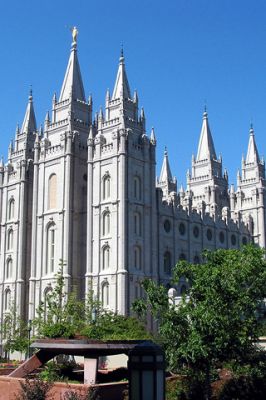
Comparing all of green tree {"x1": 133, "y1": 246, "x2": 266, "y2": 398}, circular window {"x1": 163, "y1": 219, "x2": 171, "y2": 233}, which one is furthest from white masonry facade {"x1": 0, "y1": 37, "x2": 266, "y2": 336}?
green tree {"x1": 133, "y1": 246, "x2": 266, "y2": 398}

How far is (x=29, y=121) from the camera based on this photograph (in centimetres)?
7200

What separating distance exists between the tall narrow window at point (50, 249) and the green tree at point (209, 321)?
35.4 metres

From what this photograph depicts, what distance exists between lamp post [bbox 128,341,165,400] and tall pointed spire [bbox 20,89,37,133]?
62261 millimetres

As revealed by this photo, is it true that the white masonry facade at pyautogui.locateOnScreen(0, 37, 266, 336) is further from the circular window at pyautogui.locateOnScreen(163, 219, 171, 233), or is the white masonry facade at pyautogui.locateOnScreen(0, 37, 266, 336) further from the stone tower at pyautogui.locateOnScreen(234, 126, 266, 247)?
the stone tower at pyautogui.locateOnScreen(234, 126, 266, 247)

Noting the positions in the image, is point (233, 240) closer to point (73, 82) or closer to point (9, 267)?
point (9, 267)

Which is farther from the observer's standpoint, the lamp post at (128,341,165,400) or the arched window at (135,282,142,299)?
the arched window at (135,282,142,299)

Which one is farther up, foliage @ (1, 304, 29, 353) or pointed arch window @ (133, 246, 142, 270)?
pointed arch window @ (133, 246, 142, 270)

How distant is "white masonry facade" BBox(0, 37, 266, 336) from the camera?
56531 mm

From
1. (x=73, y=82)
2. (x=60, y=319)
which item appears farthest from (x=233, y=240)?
(x=60, y=319)

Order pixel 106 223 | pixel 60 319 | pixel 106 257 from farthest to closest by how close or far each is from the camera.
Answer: pixel 106 223 → pixel 106 257 → pixel 60 319

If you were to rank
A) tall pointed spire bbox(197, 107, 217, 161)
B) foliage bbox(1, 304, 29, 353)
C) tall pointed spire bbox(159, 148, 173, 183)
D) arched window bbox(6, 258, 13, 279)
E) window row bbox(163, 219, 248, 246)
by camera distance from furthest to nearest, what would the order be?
tall pointed spire bbox(159, 148, 173, 183) → tall pointed spire bbox(197, 107, 217, 161) → arched window bbox(6, 258, 13, 279) → window row bbox(163, 219, 248, 246) → foliage bbox(1, 304, 29, 353)

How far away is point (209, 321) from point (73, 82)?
152 ft

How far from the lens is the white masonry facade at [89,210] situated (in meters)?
56.5

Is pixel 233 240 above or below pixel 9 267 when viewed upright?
above
